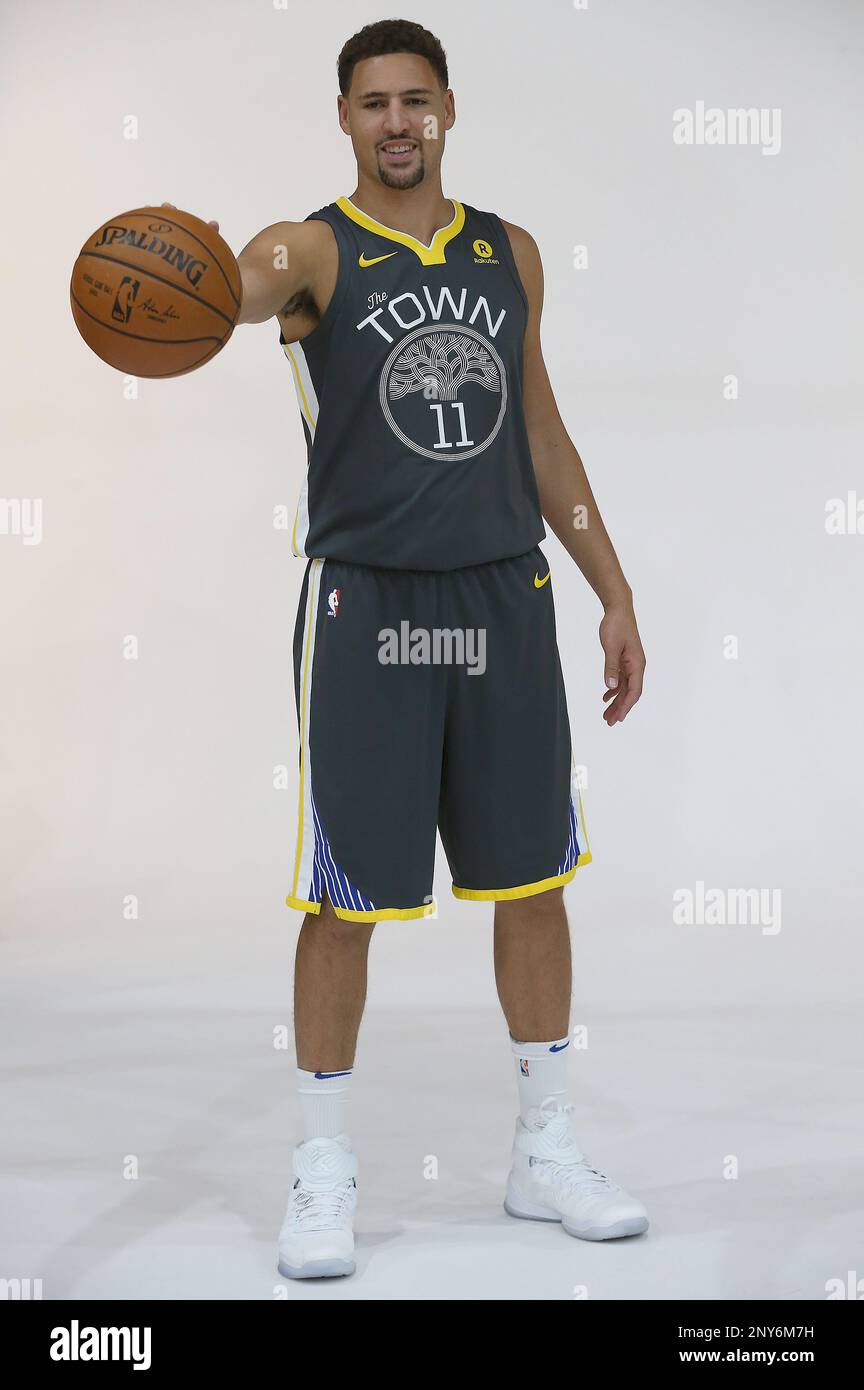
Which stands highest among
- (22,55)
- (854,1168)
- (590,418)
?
(22,55)

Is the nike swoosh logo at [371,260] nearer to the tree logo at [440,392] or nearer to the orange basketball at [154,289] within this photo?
the tree logo at [440,392]

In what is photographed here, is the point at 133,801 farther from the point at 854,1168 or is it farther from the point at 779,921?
the point at 854,1168

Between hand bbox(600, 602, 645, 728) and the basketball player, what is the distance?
13cm

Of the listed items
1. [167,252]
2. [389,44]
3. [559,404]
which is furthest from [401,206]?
[559,404]

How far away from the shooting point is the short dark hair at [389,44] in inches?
89.6

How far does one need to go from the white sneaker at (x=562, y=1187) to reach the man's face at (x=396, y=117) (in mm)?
1410

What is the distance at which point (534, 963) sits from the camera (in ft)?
8.03

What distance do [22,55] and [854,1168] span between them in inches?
144

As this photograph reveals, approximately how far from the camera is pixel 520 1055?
8.15ft

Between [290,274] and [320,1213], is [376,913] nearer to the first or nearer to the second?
[320,1213]

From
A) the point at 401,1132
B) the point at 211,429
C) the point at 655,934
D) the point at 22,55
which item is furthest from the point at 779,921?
the point at 22,55

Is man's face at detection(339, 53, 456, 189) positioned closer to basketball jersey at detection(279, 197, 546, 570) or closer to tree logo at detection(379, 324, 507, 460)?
basketball jersey at detection(279, 197, 546, 570)

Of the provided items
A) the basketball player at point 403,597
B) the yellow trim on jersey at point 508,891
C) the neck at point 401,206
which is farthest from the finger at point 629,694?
the neck at point 401,206

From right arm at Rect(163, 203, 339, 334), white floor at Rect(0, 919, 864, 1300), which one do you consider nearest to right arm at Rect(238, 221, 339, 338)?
right arm at Rect(163, 203, 339, 334)
